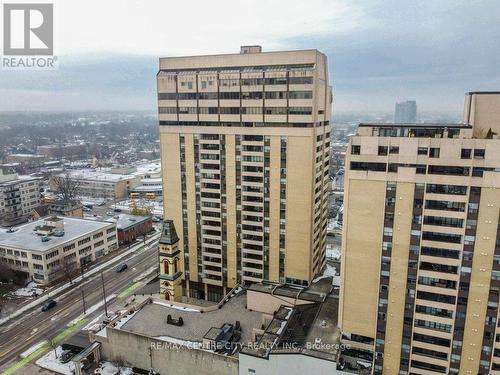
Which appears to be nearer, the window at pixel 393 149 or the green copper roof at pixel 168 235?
the window at pixel 393 149

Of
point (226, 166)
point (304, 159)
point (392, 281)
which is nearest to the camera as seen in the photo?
Result: point (392, 281)

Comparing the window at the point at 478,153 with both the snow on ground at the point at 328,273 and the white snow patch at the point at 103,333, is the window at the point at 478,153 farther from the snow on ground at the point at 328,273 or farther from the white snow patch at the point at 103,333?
the white snow patch at the point at 103,333

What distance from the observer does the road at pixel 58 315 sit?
Result: 70438 mm

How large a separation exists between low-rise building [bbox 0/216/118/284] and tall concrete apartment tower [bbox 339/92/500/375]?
253ft

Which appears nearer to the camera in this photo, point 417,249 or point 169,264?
point 417,249

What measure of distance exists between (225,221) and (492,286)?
162 feet

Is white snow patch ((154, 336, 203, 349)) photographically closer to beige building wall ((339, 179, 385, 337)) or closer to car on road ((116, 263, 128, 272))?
beige building wall ((339, 179, 385, 337))

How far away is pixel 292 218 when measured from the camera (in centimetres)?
7481

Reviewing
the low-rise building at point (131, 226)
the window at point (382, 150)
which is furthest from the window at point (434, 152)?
the low-rise building at point (131, 226)

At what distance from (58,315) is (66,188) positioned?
351ft

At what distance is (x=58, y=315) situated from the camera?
264ft

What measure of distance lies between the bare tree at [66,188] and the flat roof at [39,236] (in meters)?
48.8

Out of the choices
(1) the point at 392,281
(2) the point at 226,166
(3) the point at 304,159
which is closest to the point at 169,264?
(2) the point at 226,166

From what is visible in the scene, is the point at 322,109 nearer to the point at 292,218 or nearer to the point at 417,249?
the point at 292,218
